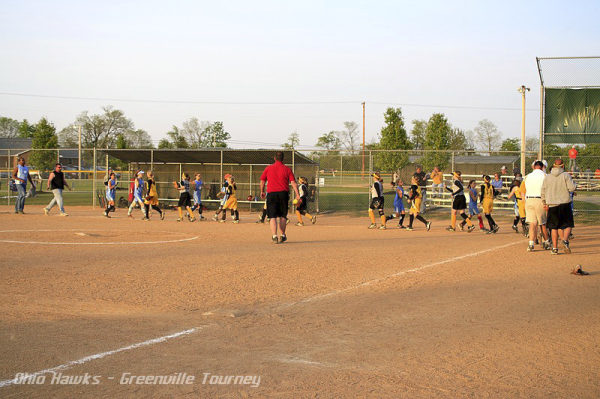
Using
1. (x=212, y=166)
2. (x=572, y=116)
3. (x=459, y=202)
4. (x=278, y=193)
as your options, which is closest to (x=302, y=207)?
(x=459, y=202)

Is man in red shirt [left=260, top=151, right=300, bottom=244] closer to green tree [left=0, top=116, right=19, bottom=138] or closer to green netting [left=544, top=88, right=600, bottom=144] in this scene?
green netting [left=544, top=88, right=600, bottom=144]

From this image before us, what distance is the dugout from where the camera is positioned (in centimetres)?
2822

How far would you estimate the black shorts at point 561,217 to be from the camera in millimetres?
12531

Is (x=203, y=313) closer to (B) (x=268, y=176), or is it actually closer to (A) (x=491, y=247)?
(B) (x=268, y=176)

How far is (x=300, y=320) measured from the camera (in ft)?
22.7

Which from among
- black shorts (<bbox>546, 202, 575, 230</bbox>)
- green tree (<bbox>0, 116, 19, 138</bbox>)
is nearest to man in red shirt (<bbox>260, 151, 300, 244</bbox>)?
black shorts (<bbox>546, 202, 575, 230</bbox>)

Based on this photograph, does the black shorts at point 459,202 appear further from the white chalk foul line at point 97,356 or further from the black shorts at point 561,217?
the white chalk foul line at point 97,356

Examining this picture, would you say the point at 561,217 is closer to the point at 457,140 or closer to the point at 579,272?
the point at 579,272

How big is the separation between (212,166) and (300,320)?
82.0 ft

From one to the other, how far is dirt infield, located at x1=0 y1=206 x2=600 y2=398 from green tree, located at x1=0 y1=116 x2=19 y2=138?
387 ft

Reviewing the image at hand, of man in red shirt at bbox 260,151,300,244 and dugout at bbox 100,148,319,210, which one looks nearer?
man in red shirt at bbox 260,151,300,244

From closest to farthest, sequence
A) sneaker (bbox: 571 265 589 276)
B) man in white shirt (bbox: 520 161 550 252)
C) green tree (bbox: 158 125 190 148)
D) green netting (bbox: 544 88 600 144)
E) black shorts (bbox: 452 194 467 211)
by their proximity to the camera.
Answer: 1. sneaker (bbox: 571 265 589 276)
2. man in white shirt (bbox: 520 161 550 252)
3. black shorts (bbox: 452 194 467 211)
4. green netting (bbox: 544 88 600 144)
5. green tree (bbox: 158 125 190 148)

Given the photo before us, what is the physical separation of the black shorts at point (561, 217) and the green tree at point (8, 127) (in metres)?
124

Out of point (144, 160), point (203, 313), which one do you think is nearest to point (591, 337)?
point (203, 313)
